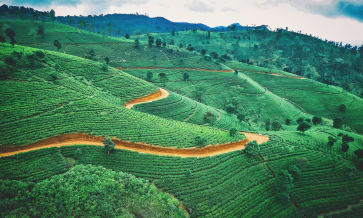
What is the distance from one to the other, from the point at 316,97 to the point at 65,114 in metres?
126

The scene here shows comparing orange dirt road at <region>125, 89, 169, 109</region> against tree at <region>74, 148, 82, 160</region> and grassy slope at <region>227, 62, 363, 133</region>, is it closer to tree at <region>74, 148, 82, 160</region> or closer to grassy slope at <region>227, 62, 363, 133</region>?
tree at <region>74, 148, 82, 160</region>

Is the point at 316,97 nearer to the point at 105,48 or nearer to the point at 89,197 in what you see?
the point at 105,48

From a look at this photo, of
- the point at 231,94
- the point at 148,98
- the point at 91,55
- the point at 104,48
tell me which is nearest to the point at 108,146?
the point at 148,98

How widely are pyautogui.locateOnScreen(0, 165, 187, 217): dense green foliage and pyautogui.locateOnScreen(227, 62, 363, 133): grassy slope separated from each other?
335ft

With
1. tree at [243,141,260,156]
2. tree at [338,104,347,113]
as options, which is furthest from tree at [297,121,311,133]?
tree at [338,104,347,113]

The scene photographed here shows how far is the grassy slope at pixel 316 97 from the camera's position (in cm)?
10425

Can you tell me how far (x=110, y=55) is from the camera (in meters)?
122

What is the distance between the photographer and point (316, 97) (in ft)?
392

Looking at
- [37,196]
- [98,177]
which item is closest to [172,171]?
[98,177]

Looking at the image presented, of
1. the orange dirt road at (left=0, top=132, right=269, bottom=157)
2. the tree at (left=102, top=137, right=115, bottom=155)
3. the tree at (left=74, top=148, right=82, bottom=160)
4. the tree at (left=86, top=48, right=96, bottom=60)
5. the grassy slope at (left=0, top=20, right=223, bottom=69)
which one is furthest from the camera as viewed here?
the grassy slope at (left=0, top=20, right=223, bottom=69)

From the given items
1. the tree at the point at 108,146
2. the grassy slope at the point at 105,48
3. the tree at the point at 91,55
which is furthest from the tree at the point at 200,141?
the tree at the point at 91,55

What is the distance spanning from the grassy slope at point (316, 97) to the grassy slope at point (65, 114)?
80922 mm

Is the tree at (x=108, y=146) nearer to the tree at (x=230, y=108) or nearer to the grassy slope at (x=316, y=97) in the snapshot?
the tree at (x=230, y=108)

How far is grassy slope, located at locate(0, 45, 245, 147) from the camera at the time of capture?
138 ft
